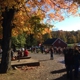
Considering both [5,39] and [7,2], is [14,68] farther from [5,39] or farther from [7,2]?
[7,2]

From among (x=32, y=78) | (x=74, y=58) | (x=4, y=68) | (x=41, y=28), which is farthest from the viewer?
(x=41, y=28)

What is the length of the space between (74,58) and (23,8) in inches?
270

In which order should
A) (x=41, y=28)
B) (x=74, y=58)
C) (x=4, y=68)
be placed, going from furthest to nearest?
(x=41, y=28), (x=4, y=68), (x=74, y=58)

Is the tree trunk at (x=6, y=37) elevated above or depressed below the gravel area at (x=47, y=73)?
above

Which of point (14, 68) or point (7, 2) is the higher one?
point (7, 2)

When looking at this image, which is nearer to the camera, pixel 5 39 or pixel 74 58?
pixel 74 58

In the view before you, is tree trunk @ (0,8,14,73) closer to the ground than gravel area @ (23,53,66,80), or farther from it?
farther from it

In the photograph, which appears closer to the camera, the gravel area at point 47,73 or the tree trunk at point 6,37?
the gravel area at point 47,73

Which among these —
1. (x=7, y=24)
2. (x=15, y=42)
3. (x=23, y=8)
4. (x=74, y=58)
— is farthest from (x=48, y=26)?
(x=15, y=42)

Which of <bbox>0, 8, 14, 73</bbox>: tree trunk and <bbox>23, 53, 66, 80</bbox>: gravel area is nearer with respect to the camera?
<bbox>23, 53, 66, 80</bbox>: gravel area

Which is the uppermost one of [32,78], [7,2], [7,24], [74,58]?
[7,2]

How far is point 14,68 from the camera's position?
15109 mm

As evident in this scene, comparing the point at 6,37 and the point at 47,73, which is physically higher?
the point at 6,37

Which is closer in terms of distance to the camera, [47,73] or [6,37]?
[47,73]
